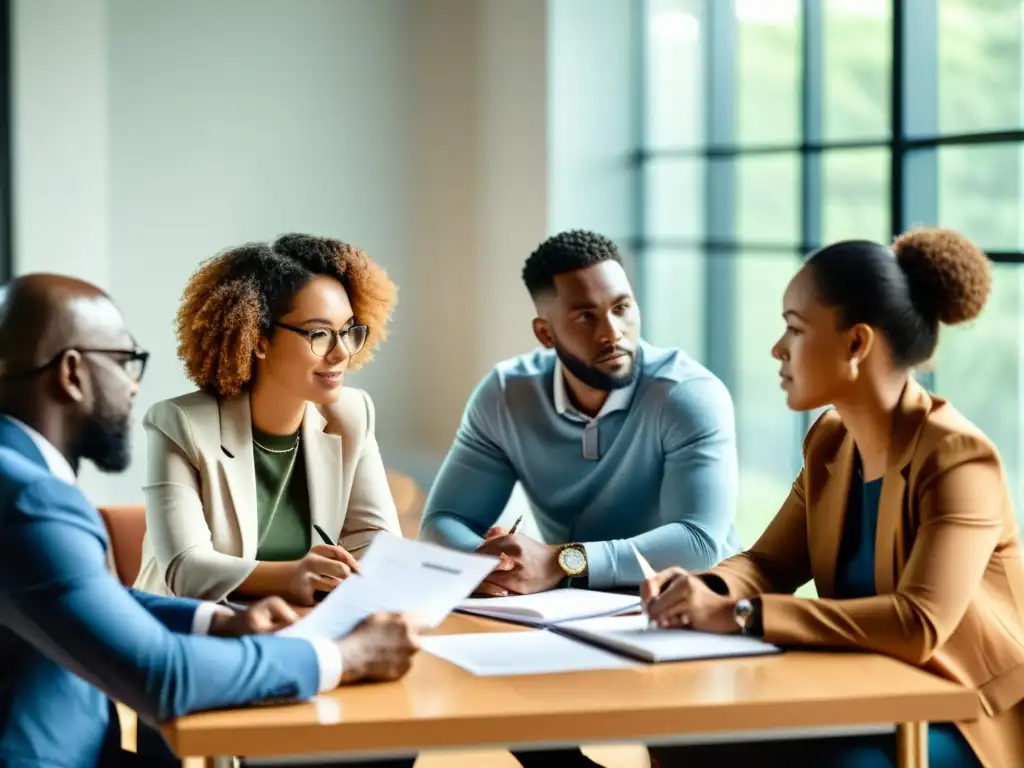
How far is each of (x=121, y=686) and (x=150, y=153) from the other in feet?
15.3

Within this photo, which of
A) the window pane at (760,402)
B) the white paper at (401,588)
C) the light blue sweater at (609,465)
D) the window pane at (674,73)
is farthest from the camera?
the window pane at (674,73)

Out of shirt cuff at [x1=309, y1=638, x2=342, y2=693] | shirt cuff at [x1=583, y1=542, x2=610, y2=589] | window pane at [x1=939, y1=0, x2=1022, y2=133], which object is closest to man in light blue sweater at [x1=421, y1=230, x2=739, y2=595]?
shirt cuff at [x1=583, y1=542, x2=610, y2=589]

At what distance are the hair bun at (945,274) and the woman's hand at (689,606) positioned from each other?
→ 58cm

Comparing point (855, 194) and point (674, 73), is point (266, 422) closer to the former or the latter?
point (855, 194)

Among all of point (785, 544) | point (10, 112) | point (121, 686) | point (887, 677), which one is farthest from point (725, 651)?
point (10, 112)

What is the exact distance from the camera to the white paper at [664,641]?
6.81 ft

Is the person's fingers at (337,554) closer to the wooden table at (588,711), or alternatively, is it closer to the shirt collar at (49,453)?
the wooden table at (588,711)

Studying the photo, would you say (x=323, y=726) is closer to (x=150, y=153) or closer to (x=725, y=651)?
(x=725, y=651)

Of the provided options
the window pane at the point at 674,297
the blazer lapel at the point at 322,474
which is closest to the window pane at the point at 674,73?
the window pane at the point at 674,297

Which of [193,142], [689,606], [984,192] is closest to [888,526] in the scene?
[689,606]

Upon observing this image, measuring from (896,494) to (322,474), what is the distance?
1.12 m

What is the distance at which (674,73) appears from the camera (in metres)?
6.61

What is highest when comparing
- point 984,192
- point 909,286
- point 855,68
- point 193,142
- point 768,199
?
point 855,68

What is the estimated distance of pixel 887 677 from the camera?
6.53 feet
